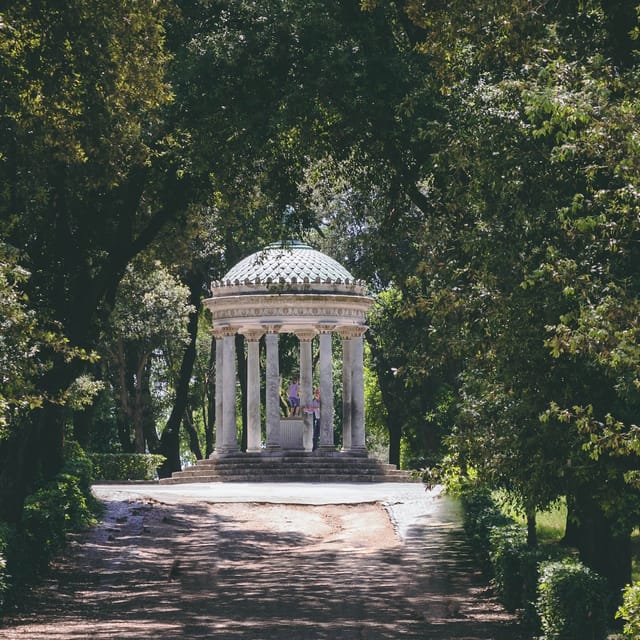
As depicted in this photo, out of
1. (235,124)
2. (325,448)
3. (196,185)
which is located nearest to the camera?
(235,124)

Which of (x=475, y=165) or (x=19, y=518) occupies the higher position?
(x=475, y=165)

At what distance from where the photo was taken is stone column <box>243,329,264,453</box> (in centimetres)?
4619

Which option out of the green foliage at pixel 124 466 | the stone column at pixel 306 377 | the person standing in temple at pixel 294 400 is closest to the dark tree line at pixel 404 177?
the green foliage at pixel 124 466

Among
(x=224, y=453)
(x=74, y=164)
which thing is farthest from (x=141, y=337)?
(x=74, y=164)

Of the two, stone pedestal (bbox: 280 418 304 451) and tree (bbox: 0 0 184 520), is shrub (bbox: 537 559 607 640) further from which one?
stone pedestal (bbox: 280 418 304 451)

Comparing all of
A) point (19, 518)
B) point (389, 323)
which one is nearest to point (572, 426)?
point (19, 518)

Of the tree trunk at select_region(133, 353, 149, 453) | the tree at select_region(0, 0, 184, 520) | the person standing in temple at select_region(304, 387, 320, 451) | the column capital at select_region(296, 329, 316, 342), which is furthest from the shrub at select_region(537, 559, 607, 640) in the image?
the tree trunk at select_region(133, 353, 149, 453)

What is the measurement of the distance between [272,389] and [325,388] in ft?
6.15

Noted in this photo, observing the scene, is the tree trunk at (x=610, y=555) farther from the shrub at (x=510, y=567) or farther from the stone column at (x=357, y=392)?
the stone column at (x=357, y=392)

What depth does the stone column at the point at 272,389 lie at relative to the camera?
45.7 m

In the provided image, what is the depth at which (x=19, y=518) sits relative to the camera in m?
21.3

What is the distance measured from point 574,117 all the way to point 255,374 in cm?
3491

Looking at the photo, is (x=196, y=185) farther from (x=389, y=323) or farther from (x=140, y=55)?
(x=389, y=323)

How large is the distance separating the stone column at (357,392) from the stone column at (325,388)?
32.6 inches
